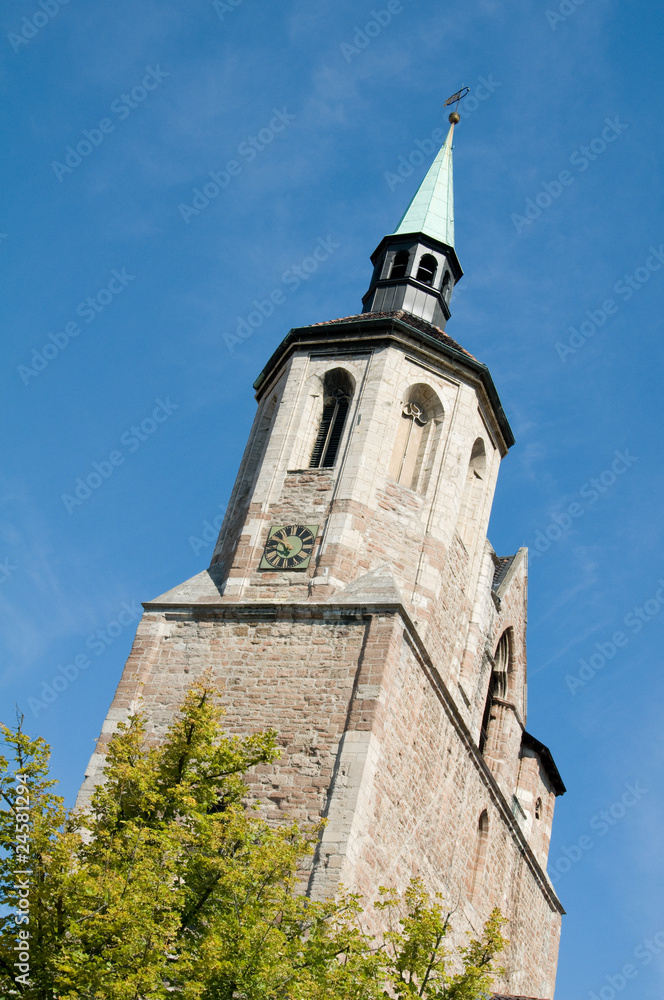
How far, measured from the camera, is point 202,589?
20703 mm

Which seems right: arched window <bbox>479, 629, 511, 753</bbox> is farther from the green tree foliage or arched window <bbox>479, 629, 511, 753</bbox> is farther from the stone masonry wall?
the green tree foliage

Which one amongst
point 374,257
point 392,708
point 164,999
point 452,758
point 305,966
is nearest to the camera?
point 164,999

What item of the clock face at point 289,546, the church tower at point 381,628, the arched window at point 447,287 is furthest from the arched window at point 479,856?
the arched window at point 447,287

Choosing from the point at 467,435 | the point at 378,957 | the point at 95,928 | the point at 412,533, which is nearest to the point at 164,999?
the point at 95,928

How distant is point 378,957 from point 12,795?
168 inches

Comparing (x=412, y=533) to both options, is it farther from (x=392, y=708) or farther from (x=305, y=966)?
(x=305, y=966)

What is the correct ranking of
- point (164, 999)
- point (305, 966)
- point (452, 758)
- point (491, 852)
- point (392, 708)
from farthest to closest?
point (491, 852) → point (452, 758) → point (392, 708) → point (305, 966) → point (164, 999)

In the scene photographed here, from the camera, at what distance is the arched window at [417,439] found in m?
22.1

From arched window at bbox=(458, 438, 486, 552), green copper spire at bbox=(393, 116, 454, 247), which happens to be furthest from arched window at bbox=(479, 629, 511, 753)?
green copper spire at bbox=(393, 116, 454, 247)

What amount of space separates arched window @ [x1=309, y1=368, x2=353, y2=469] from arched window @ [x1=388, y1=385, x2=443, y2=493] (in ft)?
3.37

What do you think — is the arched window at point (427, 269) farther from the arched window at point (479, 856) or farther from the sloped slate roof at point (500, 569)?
the arched window at point (479, 856)

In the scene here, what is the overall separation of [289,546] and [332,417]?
3172mm

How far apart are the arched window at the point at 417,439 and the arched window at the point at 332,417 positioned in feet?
3.37

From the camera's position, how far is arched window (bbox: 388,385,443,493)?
72.4ft
